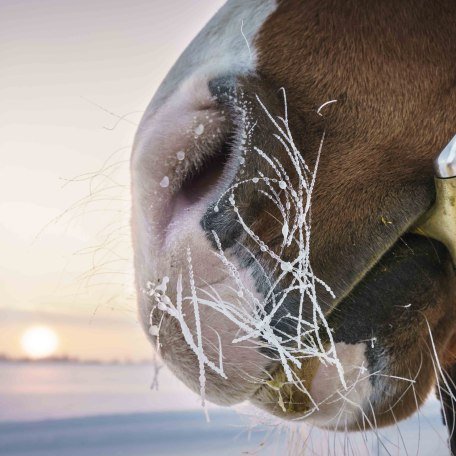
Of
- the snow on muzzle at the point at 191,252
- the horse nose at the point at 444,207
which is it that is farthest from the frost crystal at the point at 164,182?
the horse nose at the point at 444,207

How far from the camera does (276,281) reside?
0.83 metres

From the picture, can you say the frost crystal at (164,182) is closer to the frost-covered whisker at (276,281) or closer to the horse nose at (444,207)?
the frost-covered whisker at (276,281)

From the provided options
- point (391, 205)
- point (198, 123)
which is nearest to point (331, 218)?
point (391, 205)

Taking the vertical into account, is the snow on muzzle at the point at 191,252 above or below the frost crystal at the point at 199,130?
below

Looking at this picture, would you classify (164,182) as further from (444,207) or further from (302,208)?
(444,207)

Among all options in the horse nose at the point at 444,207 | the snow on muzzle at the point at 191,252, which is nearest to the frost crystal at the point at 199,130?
the snow on muzzle at the point at 191,252

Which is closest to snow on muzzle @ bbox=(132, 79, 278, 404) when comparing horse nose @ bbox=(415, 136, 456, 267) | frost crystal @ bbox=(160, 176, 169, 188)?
frost crystal @ bbox=(160, 176, 169, 188)

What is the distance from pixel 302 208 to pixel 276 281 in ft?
0.30

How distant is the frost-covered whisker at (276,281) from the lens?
32.5 inches

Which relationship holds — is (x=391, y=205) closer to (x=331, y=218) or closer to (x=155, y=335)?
(x=331, y=218)

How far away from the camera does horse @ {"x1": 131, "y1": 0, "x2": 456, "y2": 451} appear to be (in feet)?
2.74

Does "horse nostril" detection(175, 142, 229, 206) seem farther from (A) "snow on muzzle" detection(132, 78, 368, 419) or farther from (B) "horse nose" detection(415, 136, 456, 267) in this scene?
(B) "horse nose" detection(415, 136, 456, 267)

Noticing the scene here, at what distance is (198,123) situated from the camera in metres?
0.86

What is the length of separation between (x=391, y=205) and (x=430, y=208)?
0.16 feet
